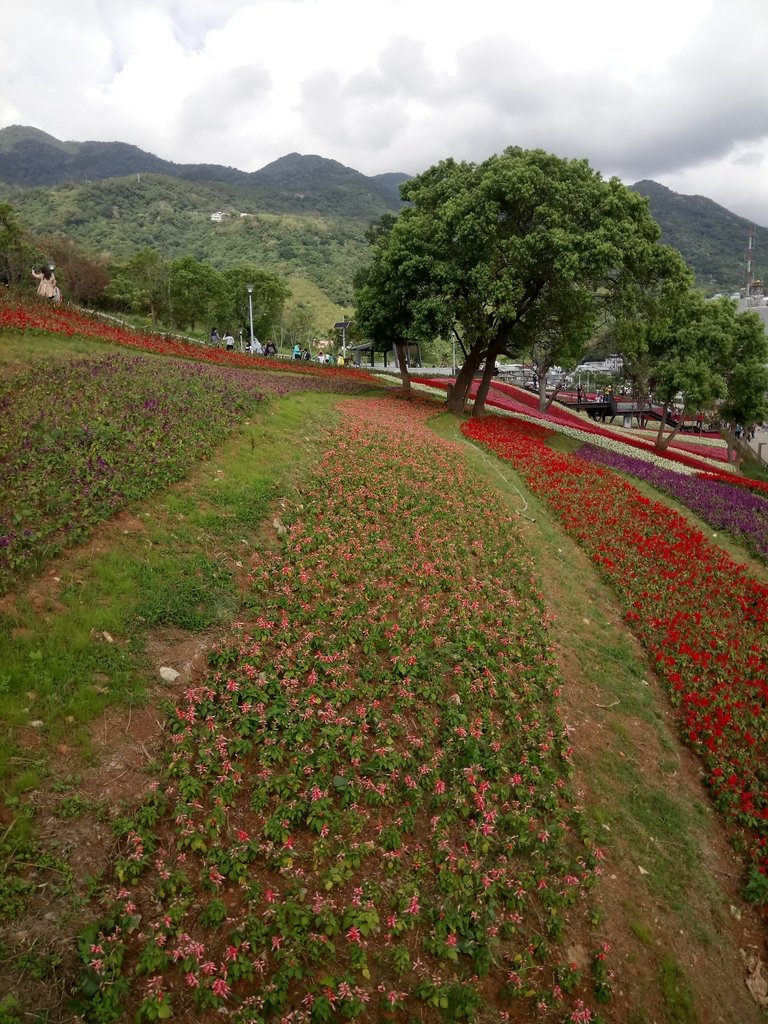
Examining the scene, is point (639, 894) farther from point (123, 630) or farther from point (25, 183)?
point (25, 183)

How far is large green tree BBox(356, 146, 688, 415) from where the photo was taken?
21406 mm

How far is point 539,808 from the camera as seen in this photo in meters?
6.43

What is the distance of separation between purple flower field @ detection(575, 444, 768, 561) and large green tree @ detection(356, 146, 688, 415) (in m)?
6.24

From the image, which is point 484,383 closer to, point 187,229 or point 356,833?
point 356,833

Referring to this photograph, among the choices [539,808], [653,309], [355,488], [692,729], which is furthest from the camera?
[653,309]

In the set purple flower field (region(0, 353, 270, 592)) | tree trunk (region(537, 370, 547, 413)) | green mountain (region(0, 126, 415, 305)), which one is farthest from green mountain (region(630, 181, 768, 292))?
purple flower field (region(0, 353, 270, 592))

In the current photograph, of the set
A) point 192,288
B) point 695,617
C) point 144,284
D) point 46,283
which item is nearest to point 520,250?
point 695,617

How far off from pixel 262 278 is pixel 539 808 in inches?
2295

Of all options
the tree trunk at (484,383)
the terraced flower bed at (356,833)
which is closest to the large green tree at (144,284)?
the tree trunk at (484,383)

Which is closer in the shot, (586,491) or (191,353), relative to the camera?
(586,491)

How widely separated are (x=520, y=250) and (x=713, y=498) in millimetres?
11116

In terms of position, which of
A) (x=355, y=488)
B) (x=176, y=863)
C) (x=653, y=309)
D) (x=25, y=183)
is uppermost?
(x=25, y=183)

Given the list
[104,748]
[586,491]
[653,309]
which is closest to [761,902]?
[104,748]

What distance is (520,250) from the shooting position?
21.5 meters
